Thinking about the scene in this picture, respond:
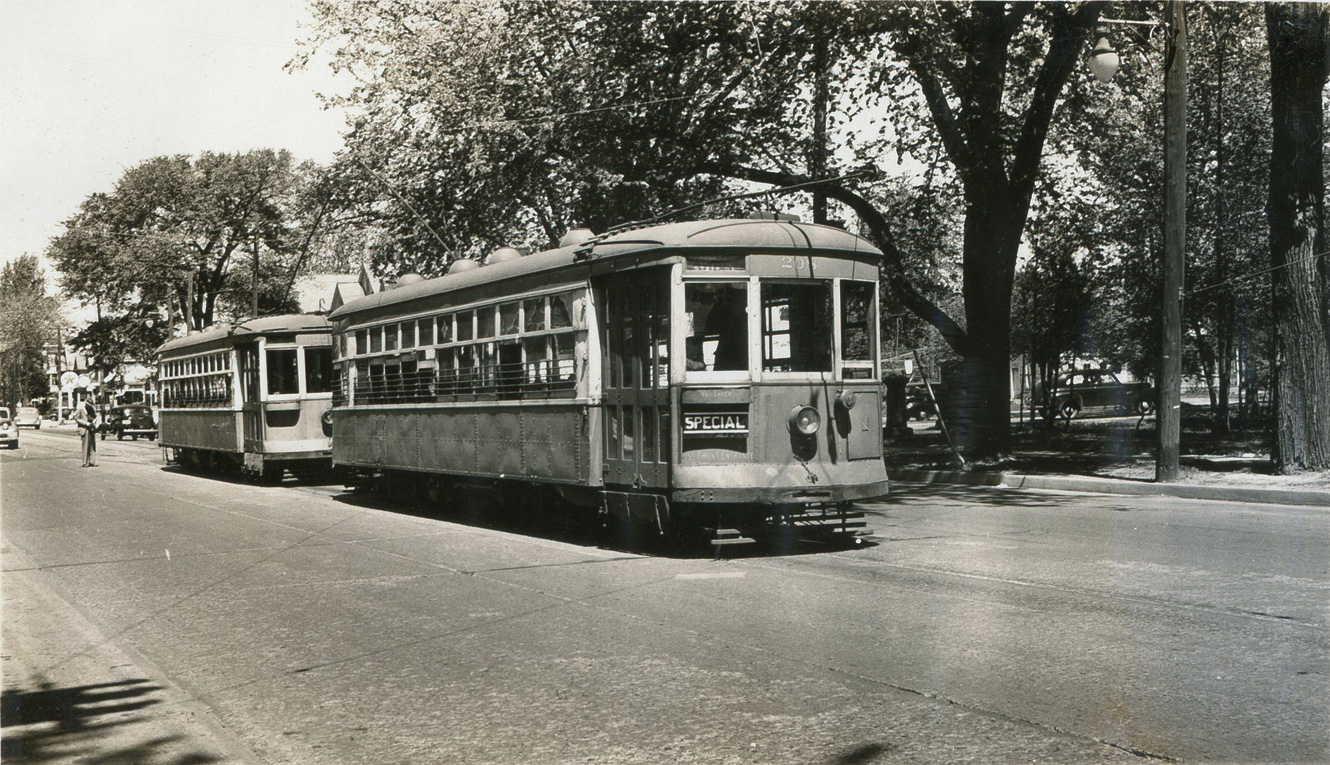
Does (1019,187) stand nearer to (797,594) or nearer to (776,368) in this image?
(776,368)

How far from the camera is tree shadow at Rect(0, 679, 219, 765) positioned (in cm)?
525

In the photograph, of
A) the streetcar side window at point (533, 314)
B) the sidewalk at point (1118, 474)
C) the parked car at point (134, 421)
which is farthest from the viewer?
the parked car at point (134, 421)

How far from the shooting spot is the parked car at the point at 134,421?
5544cm

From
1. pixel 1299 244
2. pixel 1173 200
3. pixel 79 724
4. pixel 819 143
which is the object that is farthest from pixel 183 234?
pixel 79 724

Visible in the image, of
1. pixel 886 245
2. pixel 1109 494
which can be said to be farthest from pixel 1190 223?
pixel 1109 494

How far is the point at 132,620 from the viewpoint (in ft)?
27.9

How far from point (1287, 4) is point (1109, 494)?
22.9 ft

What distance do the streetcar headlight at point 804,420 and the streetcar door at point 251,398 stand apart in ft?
44.9

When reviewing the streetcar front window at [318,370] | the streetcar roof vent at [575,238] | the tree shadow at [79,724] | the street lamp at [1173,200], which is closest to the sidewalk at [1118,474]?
the street lamp at [1173,200]

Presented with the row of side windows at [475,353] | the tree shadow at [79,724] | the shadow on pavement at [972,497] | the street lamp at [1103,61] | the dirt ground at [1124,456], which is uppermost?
the street lamp at [1103,61]

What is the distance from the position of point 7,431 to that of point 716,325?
1620 inches

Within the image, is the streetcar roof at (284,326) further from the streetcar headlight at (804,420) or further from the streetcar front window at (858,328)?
the streetcar headlight at (804,420)

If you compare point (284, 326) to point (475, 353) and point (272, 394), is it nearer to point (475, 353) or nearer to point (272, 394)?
point (272, 394)

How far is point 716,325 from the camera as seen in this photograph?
35.1 feet
